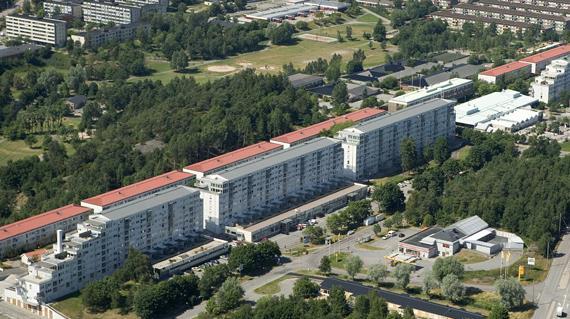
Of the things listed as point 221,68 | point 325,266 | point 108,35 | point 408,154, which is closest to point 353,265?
point 325,266

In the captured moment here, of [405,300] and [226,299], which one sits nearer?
[226,299]

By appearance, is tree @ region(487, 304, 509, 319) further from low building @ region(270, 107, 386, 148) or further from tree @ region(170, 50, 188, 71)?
tree @ region(170, 50, 188, 71)

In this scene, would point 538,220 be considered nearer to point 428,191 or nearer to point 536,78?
point 428,191

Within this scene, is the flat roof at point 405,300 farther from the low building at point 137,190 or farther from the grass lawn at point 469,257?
the low building at point 137,190

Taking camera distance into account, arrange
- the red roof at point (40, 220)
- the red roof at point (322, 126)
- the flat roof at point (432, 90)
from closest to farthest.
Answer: the red roof at point (40, 220) < the red roof at point (322, 126) < the flat roof at point (432, 90)

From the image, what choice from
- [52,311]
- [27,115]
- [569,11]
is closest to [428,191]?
[52,311]

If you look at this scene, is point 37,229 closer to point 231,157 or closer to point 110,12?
point 231,157

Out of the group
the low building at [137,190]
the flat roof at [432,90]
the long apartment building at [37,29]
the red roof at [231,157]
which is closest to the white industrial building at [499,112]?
the flat roof at [432,90]
